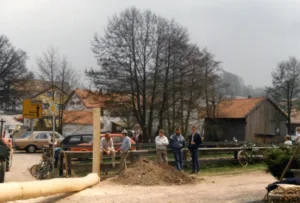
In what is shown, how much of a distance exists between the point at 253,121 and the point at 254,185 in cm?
4091

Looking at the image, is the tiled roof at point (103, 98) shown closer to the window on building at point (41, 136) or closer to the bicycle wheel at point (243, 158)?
the window on building at point (41, 136)

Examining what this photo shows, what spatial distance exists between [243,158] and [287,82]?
3409cm

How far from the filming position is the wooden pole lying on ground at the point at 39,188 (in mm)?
8500

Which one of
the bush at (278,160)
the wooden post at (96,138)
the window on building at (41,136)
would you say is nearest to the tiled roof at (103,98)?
the window on building at (41,136)

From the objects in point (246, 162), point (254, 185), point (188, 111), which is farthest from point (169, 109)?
point (254, 185)

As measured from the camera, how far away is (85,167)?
53.4 ft

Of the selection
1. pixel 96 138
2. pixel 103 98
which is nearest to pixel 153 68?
pixel 103 98

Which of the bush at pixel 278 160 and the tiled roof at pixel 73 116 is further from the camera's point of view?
the tiled roof at pixel 73 116

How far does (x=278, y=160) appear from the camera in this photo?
10.4 m

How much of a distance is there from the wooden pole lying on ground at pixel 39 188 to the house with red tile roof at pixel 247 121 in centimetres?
3405

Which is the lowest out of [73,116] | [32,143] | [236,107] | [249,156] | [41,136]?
[249,156]

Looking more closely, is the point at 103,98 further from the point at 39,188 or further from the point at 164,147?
the point at 39,188

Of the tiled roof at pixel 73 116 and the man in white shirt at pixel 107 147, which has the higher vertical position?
the tiled roof at pixel 73 116

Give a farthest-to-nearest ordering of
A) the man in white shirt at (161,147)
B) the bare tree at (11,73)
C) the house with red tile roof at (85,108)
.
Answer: the bare tree at (11,73) → the house with red tile roof at (85,108) → the man in white shirt at (161,147)
